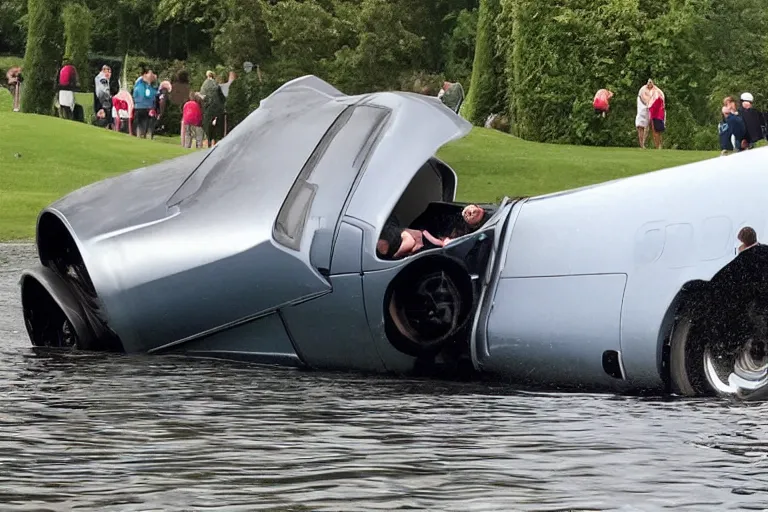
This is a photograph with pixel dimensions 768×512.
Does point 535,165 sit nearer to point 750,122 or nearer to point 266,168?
point 750,122

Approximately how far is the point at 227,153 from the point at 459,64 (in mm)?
46823

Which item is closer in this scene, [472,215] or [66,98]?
[472,215]

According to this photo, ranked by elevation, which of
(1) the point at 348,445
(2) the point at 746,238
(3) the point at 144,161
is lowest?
(1) the point at 348,445

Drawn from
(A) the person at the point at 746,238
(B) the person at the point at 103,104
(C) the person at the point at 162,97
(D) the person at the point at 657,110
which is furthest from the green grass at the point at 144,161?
(A) the person at the point at 746,238

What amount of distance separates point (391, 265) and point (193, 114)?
893 inches

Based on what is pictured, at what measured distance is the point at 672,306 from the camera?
659 cm

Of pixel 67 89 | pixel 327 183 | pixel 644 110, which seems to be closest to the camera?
pixel 327 183

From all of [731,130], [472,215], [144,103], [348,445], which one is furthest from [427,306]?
[144,103]

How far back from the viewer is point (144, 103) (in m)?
30.8

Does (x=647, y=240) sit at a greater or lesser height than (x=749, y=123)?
lesser

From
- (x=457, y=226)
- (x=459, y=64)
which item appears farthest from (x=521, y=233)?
(x=459, y=64)

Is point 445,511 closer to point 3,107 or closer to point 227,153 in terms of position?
point 227,153

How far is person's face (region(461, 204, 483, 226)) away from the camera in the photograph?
8062 millimetres

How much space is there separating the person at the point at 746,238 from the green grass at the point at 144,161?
46.7 feet
